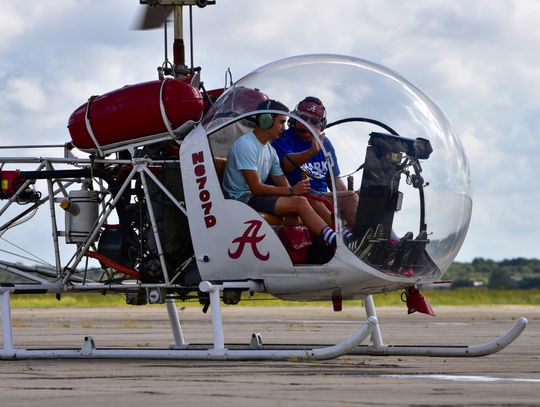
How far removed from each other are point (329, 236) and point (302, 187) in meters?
0.53

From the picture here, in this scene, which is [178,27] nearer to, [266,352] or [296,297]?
[296,297]

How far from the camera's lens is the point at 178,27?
666 inches

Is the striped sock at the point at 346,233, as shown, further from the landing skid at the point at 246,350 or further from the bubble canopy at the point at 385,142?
the landing skid at the point at 246,350

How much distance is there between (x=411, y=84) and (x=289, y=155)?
143 cm

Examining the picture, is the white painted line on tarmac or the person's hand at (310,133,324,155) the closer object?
the white painted line on tarmac

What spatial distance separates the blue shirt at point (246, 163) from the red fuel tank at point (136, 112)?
724 millimetres

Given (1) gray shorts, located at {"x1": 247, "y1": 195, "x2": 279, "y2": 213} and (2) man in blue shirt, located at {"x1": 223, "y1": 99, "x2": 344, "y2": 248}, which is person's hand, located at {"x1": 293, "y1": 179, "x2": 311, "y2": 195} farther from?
(1) gray shorts, located at {"x1": 247, "y1": 195, "x2": 279, "y2": 213}

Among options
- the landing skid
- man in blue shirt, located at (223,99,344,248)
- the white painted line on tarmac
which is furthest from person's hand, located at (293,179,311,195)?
the white painted line on tarmac

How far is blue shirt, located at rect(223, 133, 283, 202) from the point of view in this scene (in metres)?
11.5

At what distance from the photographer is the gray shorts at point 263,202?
37.3ft

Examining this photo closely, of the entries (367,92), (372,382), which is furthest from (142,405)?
(367,92)

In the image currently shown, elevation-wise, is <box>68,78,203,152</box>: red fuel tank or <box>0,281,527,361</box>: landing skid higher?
<box>68,78,203,152</box>: red fuel tank

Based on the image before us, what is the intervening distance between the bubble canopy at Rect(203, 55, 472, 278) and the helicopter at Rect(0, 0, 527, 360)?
0.5 inches

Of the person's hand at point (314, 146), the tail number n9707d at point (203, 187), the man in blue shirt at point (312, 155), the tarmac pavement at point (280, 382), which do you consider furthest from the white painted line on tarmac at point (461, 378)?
the tail number n9707d at point (203, 187)
